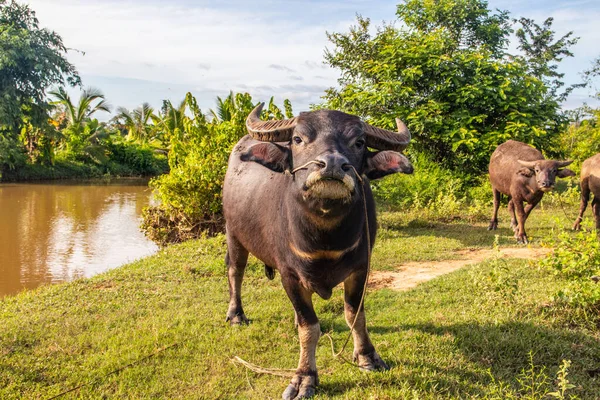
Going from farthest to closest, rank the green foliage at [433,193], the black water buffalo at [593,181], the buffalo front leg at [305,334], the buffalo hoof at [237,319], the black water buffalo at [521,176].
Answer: the green foliage at [433,193] → the black water buffalo at [593,181] → the black water buffalo at [521,176] → the buffalo hoof at [237,319] → the buffalo front leg at [305,334]

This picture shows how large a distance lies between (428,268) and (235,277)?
8.95 ft

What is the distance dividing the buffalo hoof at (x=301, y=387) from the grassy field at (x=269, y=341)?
0.06 metres

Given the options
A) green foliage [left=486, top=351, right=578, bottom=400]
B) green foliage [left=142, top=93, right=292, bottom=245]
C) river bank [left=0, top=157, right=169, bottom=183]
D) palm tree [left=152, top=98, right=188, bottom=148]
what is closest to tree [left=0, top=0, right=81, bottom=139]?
river bank [left=0, top=157, right=169, bottom=183]

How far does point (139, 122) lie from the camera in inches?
1324

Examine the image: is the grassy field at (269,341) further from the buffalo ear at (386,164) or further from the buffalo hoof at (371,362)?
the buffalo ear at (386,164)

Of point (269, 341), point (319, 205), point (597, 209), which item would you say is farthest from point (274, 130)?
point (597, 209)

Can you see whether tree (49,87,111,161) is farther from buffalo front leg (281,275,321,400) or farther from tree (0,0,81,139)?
buffalo front leg (281,275,321,400)

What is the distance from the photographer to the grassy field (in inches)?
109

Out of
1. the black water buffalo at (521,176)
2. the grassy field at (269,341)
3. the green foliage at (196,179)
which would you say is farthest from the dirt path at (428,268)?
the green foliage at (196,179)

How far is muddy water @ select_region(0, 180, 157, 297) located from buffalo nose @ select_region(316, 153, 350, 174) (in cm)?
553

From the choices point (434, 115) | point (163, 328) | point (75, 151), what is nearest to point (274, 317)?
point (163, 328)

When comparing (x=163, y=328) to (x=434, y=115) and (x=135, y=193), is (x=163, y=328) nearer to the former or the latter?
(x=434, y=115)

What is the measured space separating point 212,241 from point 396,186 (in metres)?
5.27

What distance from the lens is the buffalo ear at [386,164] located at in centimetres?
238
